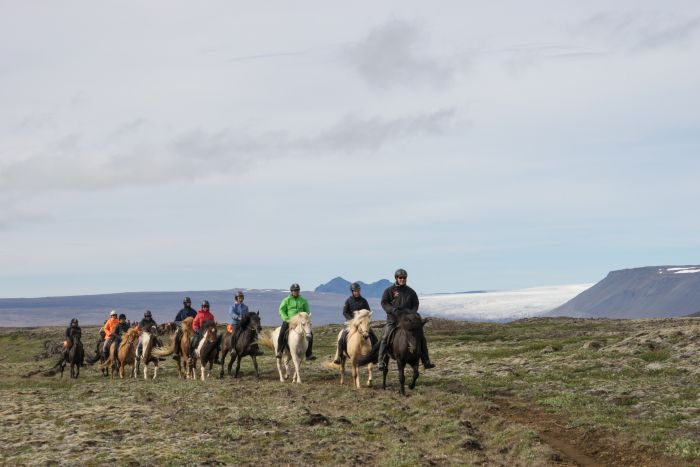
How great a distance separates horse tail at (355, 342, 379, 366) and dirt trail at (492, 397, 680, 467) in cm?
655

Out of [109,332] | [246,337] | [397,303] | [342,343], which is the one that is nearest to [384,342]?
[397,303]

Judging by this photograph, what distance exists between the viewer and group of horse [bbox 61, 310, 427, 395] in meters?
27.9

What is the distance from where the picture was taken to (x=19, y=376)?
5262cm

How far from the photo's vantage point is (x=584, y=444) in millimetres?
20328

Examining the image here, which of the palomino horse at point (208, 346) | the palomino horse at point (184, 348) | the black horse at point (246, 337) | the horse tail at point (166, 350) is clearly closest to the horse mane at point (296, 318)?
the black horse at point (246, 337)

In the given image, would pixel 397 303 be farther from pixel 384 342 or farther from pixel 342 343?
pixel 342 343

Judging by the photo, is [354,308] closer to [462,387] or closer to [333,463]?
[462,387]

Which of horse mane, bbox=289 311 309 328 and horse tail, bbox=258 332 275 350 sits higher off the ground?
horse mane, bbox=289 311 309 328

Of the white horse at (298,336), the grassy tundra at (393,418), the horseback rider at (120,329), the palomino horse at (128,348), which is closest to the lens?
the grassy tundra at (393,418)

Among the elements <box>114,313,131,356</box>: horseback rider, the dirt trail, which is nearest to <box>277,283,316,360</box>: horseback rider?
the dirt trail

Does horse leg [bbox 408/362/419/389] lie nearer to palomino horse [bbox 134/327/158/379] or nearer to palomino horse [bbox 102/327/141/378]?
palomino horse [bbox 134/327/158/379]

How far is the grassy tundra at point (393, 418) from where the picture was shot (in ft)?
61.4

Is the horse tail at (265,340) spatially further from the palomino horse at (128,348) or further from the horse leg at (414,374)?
the horse leg at (414,374)

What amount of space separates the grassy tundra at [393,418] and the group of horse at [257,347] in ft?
3.70
